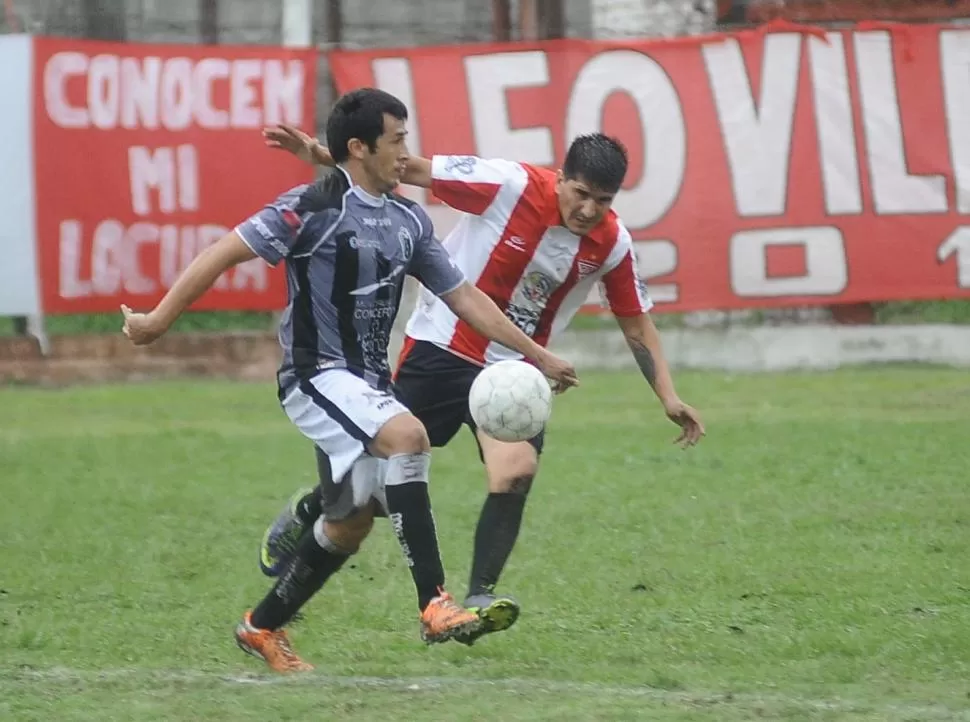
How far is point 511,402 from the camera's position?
5754 mm

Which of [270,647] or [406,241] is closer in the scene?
[406,241]

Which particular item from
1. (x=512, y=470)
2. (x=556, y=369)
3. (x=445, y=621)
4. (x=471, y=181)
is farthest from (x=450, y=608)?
(x=471, y=181)

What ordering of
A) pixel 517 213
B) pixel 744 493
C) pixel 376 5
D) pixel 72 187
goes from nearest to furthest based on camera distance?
pixel 517 213 < pixel 744 493 < pixel 72 187 < pixel 376 5

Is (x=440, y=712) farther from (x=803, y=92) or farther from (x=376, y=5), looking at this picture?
(x=376, y=5)

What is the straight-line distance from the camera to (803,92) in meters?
13.9

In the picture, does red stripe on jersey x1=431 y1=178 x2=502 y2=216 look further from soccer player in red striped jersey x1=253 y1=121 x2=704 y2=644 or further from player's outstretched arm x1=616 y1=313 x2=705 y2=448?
player's outstretched arm x1=616 y1=313 x2=705 y2=448

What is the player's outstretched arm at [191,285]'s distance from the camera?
17.4 feet

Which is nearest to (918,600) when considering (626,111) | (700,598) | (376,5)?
(700,598)

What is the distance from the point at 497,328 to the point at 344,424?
0.64 metres

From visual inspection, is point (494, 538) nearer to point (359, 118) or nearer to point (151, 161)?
point (359, 118)

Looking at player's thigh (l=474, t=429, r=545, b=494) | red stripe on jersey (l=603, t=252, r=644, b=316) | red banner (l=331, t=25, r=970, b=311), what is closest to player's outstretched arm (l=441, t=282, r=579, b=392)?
player's thigh (l=474, t=429, r=545, b=494)

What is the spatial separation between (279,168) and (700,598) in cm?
785

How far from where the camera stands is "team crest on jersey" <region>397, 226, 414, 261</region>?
18.4ft

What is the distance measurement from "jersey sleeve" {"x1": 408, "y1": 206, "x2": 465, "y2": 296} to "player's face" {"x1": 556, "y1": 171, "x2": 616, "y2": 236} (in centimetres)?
68
